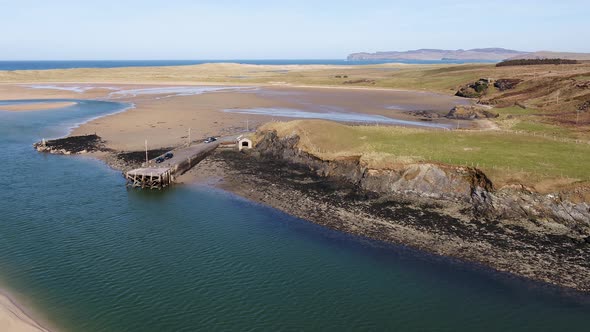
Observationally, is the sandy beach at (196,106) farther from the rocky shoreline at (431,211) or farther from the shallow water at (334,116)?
the rocky shoreline at (431,211)

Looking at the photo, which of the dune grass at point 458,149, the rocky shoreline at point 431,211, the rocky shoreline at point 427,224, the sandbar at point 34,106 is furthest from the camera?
the sandbar at point 34,106

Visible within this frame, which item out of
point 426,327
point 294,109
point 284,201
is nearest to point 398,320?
point 426,327

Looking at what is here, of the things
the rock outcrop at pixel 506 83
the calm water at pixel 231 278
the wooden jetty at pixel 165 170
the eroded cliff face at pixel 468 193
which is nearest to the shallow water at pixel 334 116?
the wooden jetty at pixel 165 170

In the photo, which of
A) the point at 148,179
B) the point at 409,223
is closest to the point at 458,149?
the point at 409,223

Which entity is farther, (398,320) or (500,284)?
(500,284)

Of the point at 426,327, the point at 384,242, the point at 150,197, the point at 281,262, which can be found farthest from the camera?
the point at 150,197

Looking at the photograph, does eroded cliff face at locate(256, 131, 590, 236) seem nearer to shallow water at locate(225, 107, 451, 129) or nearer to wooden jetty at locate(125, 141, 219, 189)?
wooden jetty at locate(125, 141, 219, 189)

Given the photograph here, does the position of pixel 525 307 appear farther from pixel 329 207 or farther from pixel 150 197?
pixel 150 197
